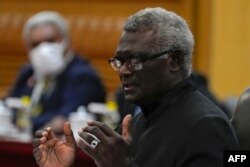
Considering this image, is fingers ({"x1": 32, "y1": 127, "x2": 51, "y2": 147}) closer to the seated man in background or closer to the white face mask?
the seated man in background

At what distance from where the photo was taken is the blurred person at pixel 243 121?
2.52 metres

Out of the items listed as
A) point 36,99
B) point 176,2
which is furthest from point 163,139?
point 176,2

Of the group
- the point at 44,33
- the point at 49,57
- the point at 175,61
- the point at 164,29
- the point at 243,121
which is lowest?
the point at 49,57

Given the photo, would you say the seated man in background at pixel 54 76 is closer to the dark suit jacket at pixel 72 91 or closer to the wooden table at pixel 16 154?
the dark suit jacket at pixel 72 91

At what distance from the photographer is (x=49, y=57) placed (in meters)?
4.78

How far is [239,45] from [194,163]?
355cm

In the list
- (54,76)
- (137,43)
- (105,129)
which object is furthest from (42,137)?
(54,76)

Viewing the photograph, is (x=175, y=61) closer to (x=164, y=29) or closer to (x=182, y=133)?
(x=164, y=29)

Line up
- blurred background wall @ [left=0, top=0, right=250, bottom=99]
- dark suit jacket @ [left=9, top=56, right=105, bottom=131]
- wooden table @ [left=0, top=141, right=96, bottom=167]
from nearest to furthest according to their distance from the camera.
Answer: wooden table @ [left=0, top=141, right=96, bottom=167] < dark suit jacket @ [left=9, top=56, right=105, bottom=131] < blurred background wall @ [left=0, top=0, right=250, bottom=99]

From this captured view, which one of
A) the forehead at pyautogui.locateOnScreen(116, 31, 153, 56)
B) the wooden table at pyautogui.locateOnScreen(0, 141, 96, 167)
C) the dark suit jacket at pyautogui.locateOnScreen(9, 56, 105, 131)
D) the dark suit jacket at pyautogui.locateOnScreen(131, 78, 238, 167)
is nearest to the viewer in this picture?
the dark suit jacket at pyautogui.locateOnScreen(131, 78, 238, 167)

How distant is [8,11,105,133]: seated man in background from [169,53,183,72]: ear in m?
2.16

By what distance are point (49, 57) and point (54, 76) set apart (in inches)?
5.2

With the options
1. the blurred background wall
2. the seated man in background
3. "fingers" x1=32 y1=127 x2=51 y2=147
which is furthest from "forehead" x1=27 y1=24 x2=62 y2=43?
"fingers" x1=32 y1=127 x2=51 y2=147

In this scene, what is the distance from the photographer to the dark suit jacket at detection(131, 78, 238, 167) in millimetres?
2191
